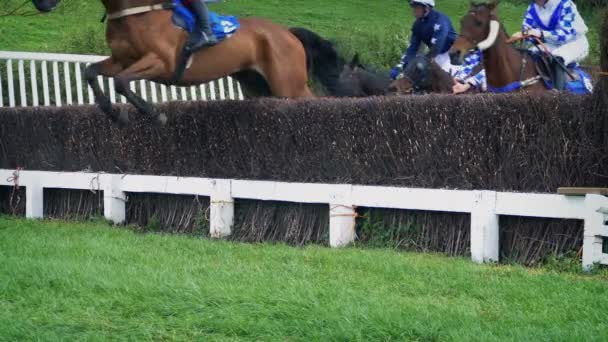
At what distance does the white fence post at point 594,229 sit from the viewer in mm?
6520

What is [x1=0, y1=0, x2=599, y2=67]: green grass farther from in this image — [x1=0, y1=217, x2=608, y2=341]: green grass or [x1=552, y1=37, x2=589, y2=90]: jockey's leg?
[x1=0, y1=217, x2=608, y2=341]: green grass

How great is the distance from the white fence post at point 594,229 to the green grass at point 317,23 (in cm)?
975

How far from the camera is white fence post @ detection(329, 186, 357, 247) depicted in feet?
26.0

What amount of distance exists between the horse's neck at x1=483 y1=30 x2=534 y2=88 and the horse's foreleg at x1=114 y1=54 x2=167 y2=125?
3183 mm

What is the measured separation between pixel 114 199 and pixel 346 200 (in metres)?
2.64

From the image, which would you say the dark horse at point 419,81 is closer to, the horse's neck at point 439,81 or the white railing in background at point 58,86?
the horse's neck at point 439,81

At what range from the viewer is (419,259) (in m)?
7.00

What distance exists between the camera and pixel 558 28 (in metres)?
10.6

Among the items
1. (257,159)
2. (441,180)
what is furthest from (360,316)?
(257,159)

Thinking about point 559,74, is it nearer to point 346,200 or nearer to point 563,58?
point 563,58

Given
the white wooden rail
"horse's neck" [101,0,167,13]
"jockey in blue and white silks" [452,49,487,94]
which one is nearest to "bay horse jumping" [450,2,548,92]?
"jockey in blue and white silks" [452,49,487,94]

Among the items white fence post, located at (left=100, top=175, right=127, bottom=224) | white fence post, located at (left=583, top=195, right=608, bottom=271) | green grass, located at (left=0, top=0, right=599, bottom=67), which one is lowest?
green grass, located at (left=0, top=0, right=599, bottom=67)

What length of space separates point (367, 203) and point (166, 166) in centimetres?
231

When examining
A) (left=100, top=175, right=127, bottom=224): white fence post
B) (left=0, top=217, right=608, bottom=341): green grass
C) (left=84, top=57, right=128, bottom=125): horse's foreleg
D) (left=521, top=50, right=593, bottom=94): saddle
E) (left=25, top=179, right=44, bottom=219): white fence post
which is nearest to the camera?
(left=0, top=217, right=608, bottom=341): green grass
